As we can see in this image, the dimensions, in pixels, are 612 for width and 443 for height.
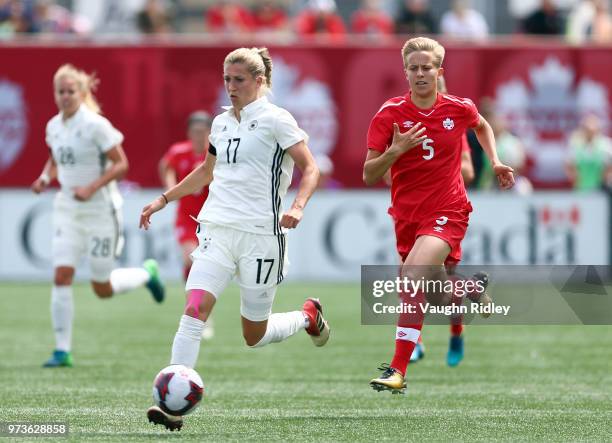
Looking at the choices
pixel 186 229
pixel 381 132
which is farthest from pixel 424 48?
pixel 186 229

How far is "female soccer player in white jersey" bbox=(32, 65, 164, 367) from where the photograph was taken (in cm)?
1221

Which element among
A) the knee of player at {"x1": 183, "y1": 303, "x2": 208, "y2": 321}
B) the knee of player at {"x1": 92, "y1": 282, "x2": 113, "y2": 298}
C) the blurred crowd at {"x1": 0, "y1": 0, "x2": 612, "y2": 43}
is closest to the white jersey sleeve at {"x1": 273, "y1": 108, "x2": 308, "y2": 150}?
the knee of player at {"x1": 183, "y1": 303, "x2": 208, "y2": 321}

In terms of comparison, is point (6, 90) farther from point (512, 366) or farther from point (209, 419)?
point (209, 419)

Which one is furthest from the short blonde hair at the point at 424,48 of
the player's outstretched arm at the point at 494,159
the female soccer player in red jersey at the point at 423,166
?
the player's outstretched arm at the point at 494,159

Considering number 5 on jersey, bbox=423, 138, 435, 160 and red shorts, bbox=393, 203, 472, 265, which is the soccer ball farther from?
number 5 on jersey, bbox=423, 138, 435, 160

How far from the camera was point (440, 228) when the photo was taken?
9359mm

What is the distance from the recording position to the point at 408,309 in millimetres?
9266

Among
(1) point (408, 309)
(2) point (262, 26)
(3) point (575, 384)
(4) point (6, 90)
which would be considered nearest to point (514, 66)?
(2) point (262, 26)

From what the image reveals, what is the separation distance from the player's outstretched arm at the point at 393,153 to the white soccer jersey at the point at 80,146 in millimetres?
3852

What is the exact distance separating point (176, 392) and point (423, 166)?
2488mm

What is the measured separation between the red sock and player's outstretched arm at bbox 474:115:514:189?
0.92 meters

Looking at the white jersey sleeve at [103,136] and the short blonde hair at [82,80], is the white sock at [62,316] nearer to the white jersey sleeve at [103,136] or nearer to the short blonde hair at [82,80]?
the white jersey sleeve at [103,136]

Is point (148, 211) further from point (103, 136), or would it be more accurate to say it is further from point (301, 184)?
point (103, 136)

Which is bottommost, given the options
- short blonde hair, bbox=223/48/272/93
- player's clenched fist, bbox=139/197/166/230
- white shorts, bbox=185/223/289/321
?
white shorts, bbox=185/223/289/321
